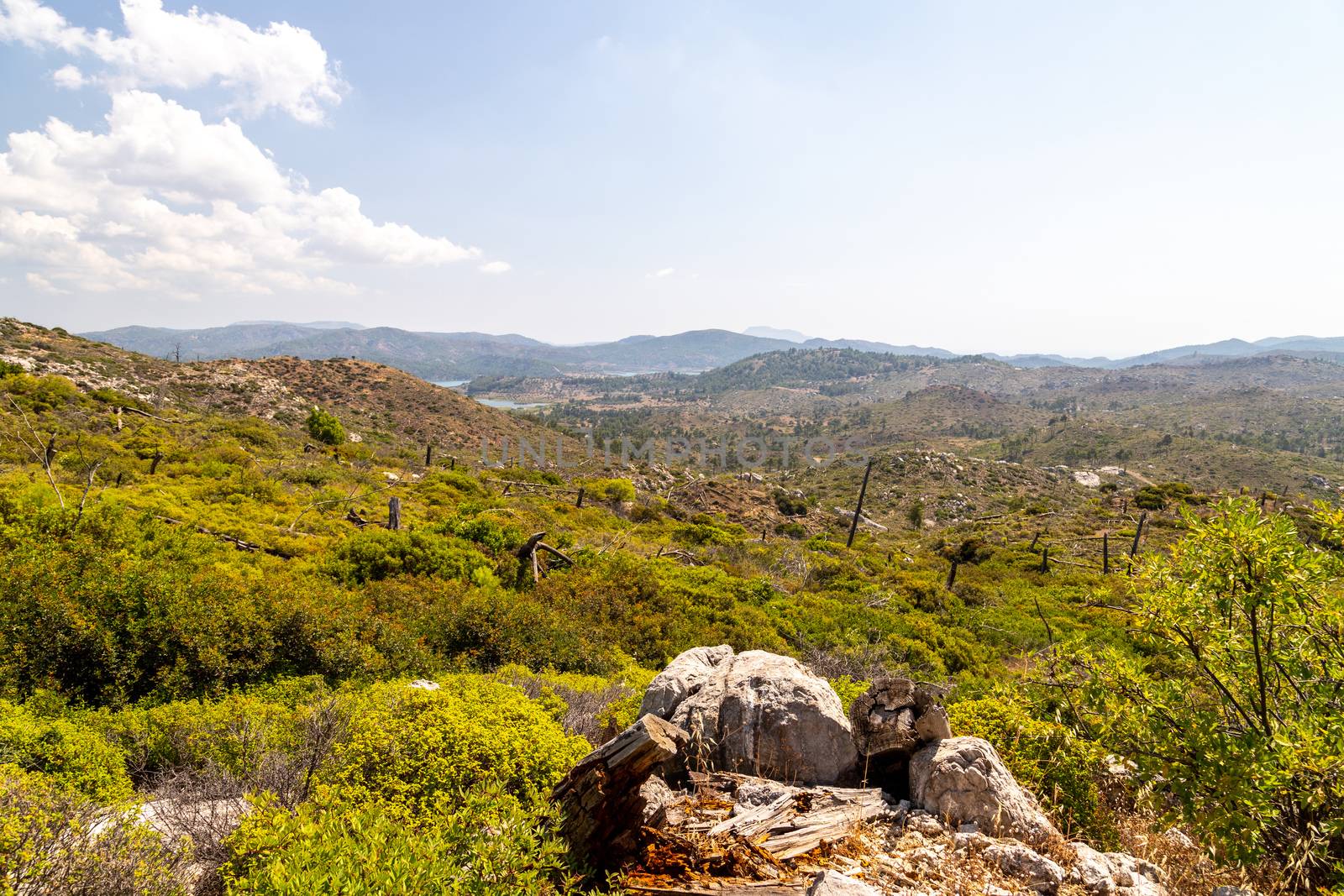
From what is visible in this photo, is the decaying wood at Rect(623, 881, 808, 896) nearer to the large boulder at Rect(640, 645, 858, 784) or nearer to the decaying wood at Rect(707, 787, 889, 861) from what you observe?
the decaying wood at Rect(707, 787, 889, 861)

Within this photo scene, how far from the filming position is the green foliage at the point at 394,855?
2.58 metres

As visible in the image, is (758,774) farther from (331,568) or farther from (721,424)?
(721,424)

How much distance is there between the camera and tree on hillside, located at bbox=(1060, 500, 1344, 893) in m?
3.27

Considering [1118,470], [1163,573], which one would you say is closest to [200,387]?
[1163,573]

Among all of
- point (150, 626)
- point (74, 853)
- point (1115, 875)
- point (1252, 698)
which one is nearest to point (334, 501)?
point (150, 626)

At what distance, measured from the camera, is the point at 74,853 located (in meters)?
3.08

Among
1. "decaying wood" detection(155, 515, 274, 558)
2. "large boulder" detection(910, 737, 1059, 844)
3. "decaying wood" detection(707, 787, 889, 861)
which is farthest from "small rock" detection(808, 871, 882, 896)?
"decaying wood" detection(155, 515, 274, 558)

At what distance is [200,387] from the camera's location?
47688 mm

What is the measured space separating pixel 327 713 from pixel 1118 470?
318 feet

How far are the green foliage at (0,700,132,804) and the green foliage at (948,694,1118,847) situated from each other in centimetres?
673

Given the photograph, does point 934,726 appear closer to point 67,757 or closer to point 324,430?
point 67,757

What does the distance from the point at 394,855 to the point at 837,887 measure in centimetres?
227

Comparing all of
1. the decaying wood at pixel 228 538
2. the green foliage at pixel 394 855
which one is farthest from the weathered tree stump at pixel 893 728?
the decaying wood at pixel 228 538

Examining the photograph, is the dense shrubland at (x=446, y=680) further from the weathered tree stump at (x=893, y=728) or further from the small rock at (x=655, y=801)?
the weathered tree stump at (x=893, y=728)
